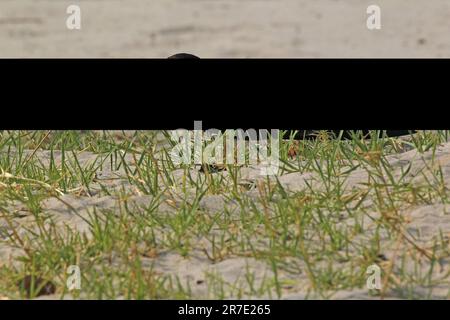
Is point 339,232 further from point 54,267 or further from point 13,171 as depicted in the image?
point 13,171

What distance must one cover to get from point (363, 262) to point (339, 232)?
0.18 metres
